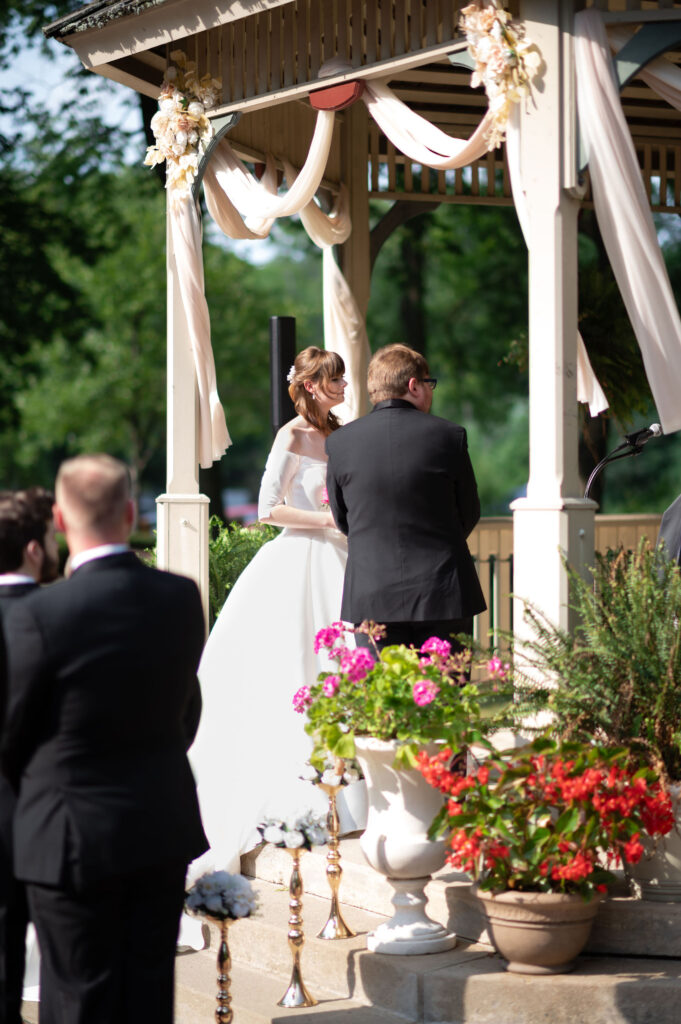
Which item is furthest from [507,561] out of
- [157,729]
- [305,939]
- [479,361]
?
[479,361]

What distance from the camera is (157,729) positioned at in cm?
312

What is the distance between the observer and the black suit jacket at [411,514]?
16.2ft

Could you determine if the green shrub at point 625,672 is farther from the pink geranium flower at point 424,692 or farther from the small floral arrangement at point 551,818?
the pink geranium flower at point 424,692

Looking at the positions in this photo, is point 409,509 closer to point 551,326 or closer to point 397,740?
point 397,740

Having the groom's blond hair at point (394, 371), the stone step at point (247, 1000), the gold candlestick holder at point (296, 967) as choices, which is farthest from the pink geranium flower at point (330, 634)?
the stone step at point (247, 1000)

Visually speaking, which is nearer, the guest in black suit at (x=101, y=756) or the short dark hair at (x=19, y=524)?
the guest in black suit at (x=101, y=756)

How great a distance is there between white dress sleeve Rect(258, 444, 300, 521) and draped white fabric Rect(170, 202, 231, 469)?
4.14ft

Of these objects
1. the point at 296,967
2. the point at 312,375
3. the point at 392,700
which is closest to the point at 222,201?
the point at 312,375

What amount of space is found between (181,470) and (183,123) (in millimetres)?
2060

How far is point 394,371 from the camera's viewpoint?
498 centimetres

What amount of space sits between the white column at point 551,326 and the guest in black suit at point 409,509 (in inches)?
23.2

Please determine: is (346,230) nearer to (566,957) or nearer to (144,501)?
(566,957)

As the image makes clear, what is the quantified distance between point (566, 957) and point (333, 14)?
5.02 m

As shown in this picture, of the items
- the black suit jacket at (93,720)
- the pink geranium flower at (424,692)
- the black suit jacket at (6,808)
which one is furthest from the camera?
the pink geranium flower at (424,692)
